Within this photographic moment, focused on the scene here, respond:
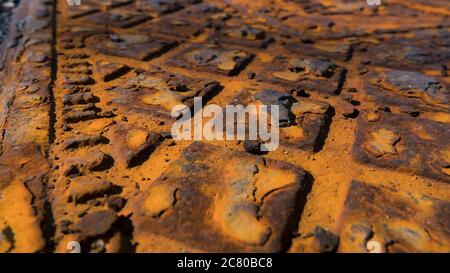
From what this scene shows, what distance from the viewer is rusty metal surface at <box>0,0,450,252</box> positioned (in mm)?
1375

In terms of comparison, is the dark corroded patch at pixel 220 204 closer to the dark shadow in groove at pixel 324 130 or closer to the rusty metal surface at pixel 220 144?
the rusty metal surface at pixel 220 144

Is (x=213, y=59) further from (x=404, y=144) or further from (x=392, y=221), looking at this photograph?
(x=392, y=221)

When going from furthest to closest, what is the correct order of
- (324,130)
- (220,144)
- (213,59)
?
(213,59) → (324,130) → (220,144)

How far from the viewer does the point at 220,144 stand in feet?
6.26

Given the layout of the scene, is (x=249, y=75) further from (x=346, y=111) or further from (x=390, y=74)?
(x=390, y=74)

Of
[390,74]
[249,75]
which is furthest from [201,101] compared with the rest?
[390,74]

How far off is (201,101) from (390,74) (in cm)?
138

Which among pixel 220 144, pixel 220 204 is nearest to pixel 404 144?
pixel 220 144

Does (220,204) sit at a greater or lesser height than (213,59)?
lesser

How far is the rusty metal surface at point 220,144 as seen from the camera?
138cm

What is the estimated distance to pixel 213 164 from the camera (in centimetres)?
171

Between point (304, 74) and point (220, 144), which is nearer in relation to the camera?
point (220, 144)

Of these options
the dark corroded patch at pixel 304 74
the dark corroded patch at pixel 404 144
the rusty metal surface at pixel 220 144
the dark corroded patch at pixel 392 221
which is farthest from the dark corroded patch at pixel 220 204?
the dark corroded patch at pixel 304 74

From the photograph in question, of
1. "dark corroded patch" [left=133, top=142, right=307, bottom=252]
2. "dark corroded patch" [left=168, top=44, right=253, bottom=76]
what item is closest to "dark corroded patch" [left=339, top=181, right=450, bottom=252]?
"dark corroded patch" [left=133, top=142, right=307, bottom=252]
